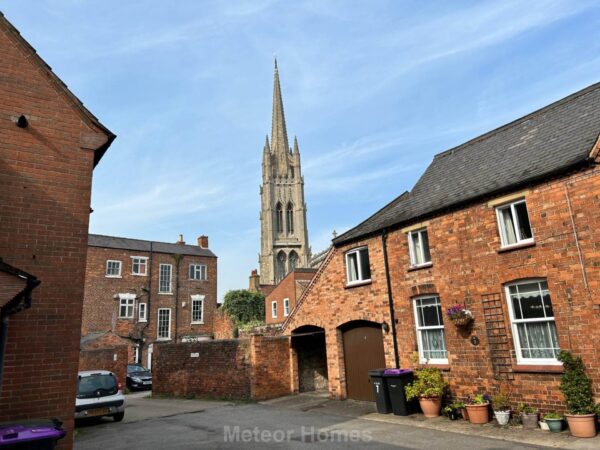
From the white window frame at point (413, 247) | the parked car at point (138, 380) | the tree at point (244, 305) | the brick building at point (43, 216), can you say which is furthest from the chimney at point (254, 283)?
the brick building at point (43, 216)

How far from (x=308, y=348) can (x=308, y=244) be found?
6158 cm

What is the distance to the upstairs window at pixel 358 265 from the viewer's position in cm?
1527

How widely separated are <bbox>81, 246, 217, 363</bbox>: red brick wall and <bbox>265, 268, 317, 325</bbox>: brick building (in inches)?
215

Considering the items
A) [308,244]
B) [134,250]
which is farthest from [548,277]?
[308,244]

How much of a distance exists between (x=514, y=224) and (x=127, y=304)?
102 feet

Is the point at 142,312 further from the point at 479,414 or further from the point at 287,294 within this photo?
the point at 479,414

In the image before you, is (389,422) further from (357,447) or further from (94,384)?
(94,384)

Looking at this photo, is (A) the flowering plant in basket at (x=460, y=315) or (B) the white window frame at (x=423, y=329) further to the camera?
(B) the white window frame at (x=423, y=329)

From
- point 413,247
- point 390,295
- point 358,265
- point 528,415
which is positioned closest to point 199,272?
point 358,265

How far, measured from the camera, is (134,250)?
118 feet

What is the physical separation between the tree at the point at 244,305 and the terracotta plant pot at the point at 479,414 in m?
29.6

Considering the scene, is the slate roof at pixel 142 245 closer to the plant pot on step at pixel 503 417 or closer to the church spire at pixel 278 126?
the plant pot on step at pixel 503 417

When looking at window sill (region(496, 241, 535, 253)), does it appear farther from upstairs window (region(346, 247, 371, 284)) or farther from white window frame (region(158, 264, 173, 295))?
white window frame (region(158, 264, 173, 295))

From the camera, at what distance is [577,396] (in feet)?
29.4
